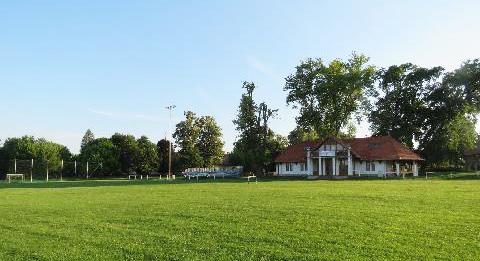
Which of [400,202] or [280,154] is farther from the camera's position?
[280,154]

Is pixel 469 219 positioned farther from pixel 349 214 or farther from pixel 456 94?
pixel 456 94

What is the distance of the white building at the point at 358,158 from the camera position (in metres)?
63.9

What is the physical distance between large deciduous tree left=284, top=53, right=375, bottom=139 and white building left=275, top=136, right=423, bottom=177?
3321 millimetres

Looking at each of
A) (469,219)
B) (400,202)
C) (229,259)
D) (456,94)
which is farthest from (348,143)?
(229,259)

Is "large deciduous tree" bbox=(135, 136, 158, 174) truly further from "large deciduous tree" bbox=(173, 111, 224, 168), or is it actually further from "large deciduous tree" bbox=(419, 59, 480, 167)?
"large deciduous tree" bbox=(419, 59, 480, 167)

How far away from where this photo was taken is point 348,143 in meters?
70.9

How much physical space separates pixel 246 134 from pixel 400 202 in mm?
60734

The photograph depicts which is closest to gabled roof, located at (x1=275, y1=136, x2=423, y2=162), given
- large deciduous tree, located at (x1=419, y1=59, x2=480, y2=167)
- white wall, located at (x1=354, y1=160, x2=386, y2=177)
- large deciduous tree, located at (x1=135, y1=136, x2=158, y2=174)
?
white wall, located at (x1=354, y1=160, x2=386, y2=177)

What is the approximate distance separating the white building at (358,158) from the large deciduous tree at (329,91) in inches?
131

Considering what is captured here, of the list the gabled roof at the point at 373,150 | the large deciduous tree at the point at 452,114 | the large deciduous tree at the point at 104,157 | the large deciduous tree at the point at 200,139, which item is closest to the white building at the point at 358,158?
the gabled roof at the point at 373,150

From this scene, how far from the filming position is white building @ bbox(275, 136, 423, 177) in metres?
63.9

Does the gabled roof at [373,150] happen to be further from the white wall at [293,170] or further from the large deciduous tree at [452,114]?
the large deciduous tree at [452,114]

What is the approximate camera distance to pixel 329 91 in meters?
69.6

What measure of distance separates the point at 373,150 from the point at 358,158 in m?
2.16
